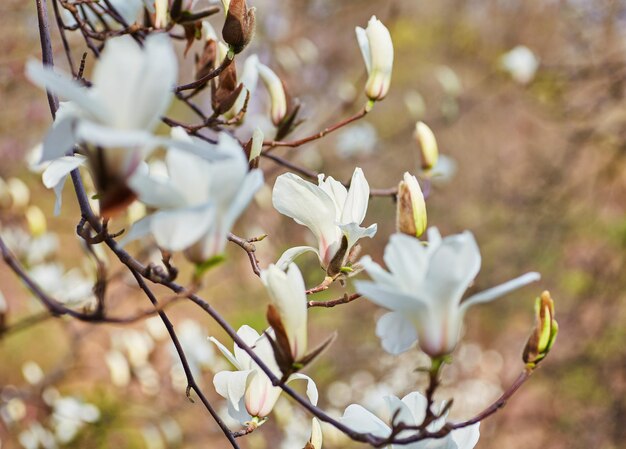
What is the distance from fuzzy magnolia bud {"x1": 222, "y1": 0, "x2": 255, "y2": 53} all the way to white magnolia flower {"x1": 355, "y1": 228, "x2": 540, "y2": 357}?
1.10 feet

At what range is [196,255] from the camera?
455 mm

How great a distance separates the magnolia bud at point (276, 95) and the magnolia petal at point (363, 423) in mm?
464

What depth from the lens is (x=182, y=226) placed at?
0.41 m

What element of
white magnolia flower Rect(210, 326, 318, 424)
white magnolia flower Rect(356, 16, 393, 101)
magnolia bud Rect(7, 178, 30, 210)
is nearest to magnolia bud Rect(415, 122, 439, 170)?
white magnolia flower Rect(356, 16, 393, 101)

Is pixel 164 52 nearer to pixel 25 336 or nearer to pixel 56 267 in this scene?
pixel 56 267

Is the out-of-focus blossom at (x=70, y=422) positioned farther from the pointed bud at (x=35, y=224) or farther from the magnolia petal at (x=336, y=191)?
the magnolia petal at (x=336, y=191)

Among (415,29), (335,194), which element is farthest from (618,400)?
(415,29)

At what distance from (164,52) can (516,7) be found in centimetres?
451

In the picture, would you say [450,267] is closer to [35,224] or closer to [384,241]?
[35,224]

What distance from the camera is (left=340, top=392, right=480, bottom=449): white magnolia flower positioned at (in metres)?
0.56

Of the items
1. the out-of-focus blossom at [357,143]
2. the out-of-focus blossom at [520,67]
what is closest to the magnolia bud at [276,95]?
the out-of-focus blossom at [520,67]

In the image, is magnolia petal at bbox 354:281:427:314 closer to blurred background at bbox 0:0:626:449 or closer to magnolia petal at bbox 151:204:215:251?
magnolia petal at bbox 151:204:215:251

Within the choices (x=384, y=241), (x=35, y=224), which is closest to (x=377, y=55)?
(x=35, y=224)

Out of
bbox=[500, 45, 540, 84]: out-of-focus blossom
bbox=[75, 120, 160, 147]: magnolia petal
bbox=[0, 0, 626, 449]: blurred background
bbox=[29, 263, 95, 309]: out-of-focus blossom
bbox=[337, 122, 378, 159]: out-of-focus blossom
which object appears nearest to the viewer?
bbox=[75, 120, 160, 147]: magnolia petal
